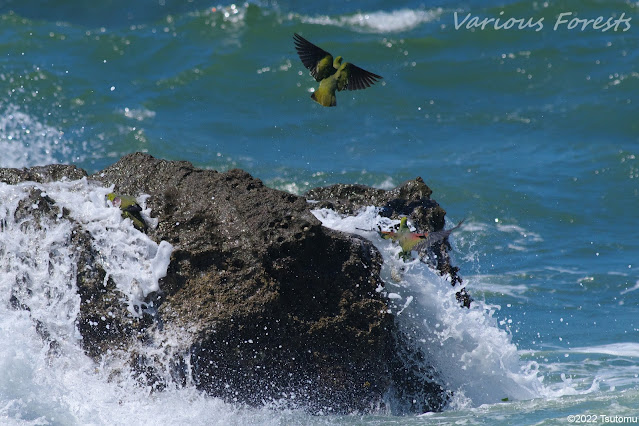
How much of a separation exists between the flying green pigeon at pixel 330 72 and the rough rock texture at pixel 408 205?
0.58 metres


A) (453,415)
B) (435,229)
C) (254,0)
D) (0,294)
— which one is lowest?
(453,415)

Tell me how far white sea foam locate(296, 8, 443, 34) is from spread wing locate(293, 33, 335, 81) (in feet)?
Answer: 25.4

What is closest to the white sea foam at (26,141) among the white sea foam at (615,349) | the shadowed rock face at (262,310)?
the shadowed rock face at (262,310)

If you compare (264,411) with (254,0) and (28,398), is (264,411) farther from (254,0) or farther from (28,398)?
(254,0)

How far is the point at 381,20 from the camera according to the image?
41.5 ft

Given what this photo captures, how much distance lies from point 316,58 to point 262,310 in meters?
1.86

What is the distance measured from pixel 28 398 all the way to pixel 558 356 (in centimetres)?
371

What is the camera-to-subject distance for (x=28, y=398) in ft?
12.7

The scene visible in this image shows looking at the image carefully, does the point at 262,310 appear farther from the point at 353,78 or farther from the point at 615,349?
the point at 615,349

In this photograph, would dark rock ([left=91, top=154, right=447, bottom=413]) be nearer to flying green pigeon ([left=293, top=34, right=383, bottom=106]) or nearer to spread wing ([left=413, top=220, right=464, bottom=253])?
spread wing ([left=413, top=220, right=464, bottom=253])

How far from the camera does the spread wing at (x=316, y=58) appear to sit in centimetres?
482

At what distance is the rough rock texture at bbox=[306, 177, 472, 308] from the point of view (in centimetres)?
443

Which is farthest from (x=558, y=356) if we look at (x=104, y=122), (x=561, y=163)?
(x=104, y=122)

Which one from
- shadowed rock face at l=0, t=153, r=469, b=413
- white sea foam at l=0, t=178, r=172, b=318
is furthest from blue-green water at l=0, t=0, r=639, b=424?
white sea foam at l=0, t=178, r=172, b=318
